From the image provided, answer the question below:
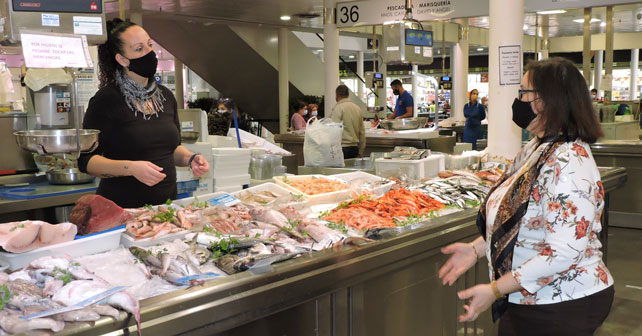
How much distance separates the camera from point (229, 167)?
15.6ft

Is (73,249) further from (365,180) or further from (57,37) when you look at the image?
(365,180)

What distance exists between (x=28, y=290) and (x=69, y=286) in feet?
0.42

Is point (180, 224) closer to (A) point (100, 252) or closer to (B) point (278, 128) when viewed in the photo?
(A) point (100, 252)

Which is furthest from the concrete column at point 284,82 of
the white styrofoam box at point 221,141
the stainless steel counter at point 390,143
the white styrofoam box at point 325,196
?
the white styrofoam box at point 325,196

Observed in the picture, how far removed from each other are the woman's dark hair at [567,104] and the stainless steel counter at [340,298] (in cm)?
Answer: 95

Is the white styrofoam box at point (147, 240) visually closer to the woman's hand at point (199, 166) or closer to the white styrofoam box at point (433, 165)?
the woman's hand at point (199, 166)

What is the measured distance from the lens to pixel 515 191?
212 centimetres

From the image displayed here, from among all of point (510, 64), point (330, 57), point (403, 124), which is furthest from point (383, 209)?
point (330, 57)

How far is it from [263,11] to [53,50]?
38.2ft

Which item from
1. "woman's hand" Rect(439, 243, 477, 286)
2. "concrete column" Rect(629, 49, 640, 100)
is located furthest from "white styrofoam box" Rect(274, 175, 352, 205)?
"concrete column" Rect(629, 49, 640, 100)

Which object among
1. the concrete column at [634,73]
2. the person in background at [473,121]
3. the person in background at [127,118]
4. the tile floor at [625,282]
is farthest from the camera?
the concrete column at [634,73]

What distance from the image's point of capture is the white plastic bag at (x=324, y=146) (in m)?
5.73

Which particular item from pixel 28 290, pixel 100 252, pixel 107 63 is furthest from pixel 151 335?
pixel 107 63

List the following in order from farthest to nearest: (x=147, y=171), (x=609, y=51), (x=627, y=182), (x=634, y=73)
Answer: (x=634, y=73)
(x=609, y=51)
(x=627, y=182)
(x=147, y=171)
